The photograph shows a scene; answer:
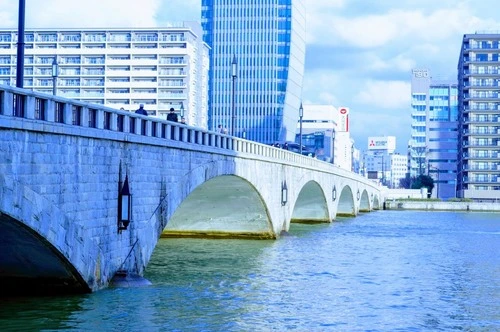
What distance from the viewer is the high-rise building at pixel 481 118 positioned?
156875 millimetres

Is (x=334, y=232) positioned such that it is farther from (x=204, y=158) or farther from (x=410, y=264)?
(x=204, y=158)

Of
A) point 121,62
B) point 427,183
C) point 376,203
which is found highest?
point 121,62

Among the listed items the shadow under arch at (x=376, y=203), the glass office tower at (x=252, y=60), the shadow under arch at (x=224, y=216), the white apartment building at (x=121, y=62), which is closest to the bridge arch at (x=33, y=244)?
the shadow under arch at (x=224, y=216)

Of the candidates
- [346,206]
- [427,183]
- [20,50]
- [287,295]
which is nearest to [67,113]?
[20,50]

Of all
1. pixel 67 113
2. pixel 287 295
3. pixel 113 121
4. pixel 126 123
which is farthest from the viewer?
pixel 287 295

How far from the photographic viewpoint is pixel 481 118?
518ft

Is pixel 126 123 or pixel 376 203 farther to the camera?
pixel 376 203

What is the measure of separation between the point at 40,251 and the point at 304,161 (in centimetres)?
4738

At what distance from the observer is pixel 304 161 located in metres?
71.9

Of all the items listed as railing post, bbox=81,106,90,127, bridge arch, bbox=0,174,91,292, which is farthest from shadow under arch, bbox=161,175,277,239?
railing post, bbox=81,106,90,127

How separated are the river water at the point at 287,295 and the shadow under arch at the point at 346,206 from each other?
57124 mm

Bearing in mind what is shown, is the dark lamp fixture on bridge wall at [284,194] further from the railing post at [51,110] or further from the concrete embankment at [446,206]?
the concrete embankment at [446,206]

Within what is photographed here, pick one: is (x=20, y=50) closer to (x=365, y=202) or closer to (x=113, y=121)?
(x=113, y=121)

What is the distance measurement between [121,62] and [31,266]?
397 ft
